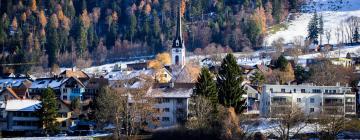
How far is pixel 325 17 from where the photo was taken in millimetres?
123125

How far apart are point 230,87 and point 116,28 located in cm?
7471

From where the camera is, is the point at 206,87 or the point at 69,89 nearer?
the point at 206,87

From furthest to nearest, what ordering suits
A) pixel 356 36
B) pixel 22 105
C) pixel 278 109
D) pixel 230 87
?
pixel 356 36 < pixel 22 105 < pixel 278 109 < pixel 230 87

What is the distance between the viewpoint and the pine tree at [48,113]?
53700 mm

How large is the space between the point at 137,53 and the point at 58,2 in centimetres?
3191

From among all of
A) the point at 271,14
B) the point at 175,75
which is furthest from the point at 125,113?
the point at 271,14

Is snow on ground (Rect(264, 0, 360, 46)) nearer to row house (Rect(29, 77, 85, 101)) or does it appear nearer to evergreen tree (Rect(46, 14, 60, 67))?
evergreen tree (Rect(46, 14, 60, 67))

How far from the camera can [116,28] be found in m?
124

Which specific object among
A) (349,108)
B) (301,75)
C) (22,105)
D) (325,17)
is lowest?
(349,108)

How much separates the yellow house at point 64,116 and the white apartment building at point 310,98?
14.0 metres

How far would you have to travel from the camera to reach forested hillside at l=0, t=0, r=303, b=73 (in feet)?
349

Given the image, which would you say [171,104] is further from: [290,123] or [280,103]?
[290,123]

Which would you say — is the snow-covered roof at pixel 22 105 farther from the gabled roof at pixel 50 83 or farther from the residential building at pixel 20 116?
the gabled roof at pixel 50 83

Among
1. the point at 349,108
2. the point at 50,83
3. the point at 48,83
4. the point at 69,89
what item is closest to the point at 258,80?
the point at 349,108
